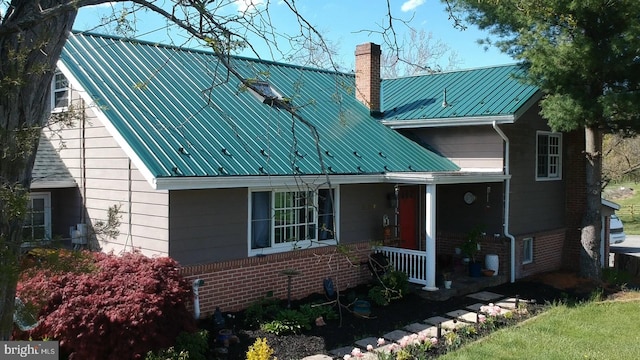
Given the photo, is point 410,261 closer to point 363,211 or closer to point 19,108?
point 363,211

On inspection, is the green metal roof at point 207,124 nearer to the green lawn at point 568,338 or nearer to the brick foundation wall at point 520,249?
the brick foundation wall at point 520,249

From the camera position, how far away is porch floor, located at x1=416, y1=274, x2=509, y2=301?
12039mm

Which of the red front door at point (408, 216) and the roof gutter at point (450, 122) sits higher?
the roof gutter at point (450, 122)

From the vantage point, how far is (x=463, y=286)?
12820mm

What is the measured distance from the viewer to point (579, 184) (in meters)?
16.6

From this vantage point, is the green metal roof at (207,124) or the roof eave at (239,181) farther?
the green metal roof at (207,124)

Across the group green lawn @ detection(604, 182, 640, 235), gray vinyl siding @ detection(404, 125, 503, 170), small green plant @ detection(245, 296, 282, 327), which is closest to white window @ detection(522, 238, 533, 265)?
gray vinyl siding @ detection(404, 125, 503, 170)

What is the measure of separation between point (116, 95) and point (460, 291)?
331 inches

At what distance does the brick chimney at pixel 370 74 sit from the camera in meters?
16.5

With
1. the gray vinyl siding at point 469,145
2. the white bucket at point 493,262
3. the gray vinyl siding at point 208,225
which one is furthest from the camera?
the gray vinyl siding at point 469,145

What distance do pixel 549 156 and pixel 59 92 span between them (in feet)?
42.8

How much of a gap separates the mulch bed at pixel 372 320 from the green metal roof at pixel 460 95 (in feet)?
14.3

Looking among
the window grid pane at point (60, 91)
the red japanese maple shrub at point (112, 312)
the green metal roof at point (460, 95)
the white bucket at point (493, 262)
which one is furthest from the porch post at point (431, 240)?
the window grid pane at point (60, 91)

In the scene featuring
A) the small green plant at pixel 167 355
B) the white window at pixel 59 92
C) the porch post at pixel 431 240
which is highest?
the white window at pixel 59 92
